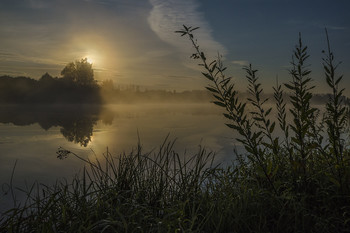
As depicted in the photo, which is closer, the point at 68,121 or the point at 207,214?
the point at 207,214

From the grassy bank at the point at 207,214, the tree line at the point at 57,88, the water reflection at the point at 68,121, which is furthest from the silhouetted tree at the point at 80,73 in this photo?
the grassy bank at the point at 207,214

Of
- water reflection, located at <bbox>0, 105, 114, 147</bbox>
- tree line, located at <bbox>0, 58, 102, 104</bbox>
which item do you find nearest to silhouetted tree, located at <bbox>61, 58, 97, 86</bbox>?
tree line, located at <bbox>0, 58, 102, 104</bbox>

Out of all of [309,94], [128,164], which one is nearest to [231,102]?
[309,94]

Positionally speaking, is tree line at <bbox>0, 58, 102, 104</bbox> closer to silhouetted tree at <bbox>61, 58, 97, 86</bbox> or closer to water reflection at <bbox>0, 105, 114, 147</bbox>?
silhouetted tree at <bbox>61, 58, 97, 86</bbox>

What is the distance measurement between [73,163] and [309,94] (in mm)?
7271

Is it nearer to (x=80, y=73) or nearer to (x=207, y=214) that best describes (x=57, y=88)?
(x=80, y=73)

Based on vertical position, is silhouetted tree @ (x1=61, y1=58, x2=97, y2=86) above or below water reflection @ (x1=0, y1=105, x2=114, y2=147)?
above

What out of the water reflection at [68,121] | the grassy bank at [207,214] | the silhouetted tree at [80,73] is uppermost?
the silhouetted tree at [80,73]

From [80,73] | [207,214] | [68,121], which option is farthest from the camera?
[80,73]

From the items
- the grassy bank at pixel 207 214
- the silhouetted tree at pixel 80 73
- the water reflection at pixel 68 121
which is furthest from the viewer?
the silhouetted tree at pixel 80 73

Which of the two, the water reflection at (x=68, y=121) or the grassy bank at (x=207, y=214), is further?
the water reflection at (x=68, y=121)

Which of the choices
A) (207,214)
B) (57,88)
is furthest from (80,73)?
(207,214)

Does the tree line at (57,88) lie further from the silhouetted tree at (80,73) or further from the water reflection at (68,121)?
the water reflection at (68,121)

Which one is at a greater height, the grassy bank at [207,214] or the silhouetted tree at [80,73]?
the silhouetted tree at [80,73]
